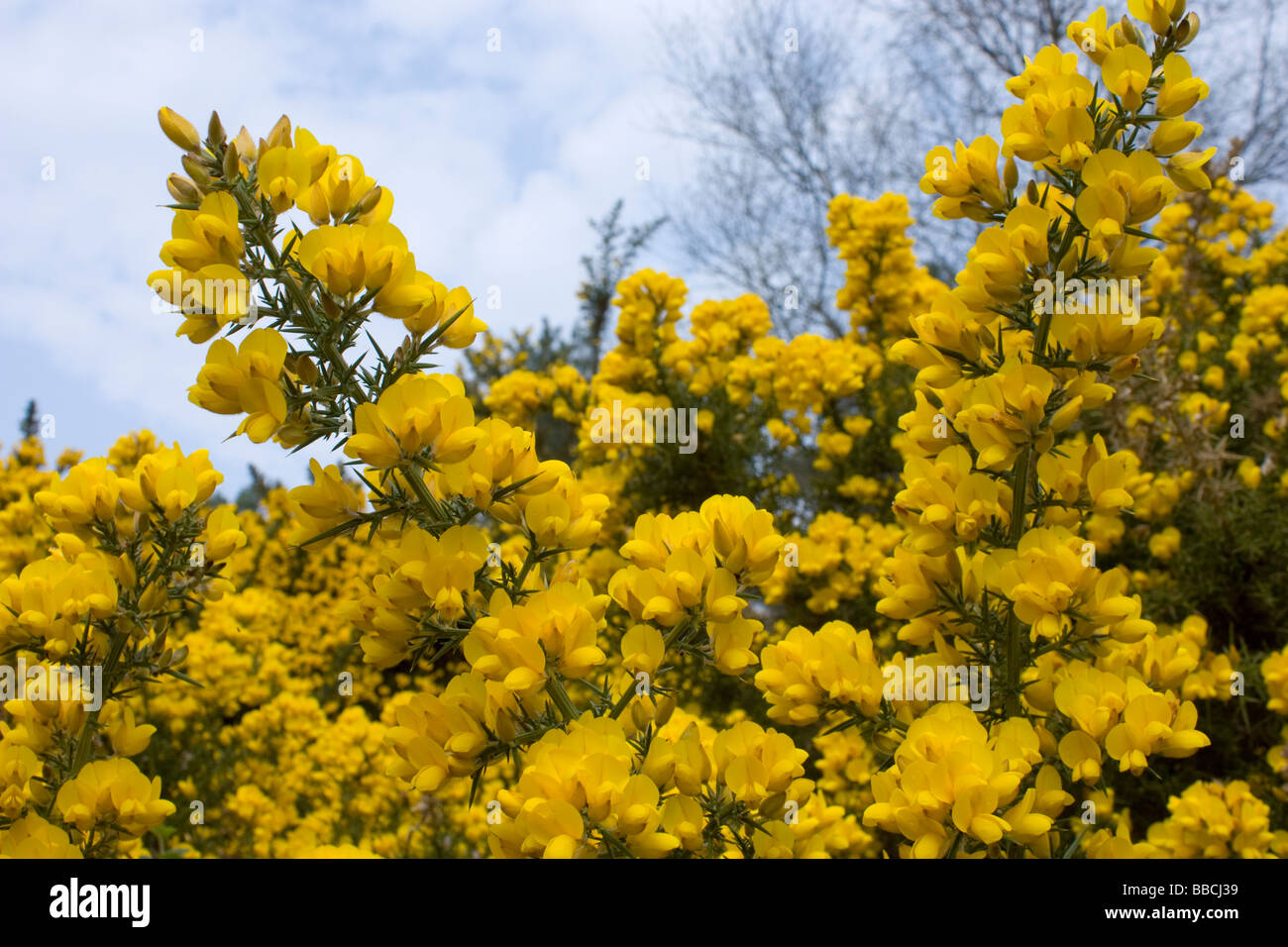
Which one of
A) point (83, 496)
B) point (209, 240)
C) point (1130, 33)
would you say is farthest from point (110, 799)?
point (1130, 33)

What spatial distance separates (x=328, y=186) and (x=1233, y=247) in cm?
605

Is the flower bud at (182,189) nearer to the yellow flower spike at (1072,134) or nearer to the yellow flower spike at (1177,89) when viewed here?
the yellow flower spike at (1072,134)

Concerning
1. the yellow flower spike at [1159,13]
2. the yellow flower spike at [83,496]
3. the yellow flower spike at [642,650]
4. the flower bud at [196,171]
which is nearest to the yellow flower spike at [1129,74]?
the yellow flower spike at [1159,13]

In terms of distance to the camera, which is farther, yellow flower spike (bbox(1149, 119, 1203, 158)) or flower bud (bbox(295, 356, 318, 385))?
yellow flower spike (bbox(1149, 119, 1203, 158))

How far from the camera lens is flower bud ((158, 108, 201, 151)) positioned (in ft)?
3.71

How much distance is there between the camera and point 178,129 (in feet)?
3.73

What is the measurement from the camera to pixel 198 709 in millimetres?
4250

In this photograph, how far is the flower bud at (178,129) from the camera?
113 cm

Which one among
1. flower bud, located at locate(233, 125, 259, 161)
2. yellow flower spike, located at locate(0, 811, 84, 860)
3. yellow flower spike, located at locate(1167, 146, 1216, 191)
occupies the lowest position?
yellow flower spike, located at locate(0, 811, 84, 860)

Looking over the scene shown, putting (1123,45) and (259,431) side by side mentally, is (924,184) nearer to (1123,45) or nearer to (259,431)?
(1123,45)

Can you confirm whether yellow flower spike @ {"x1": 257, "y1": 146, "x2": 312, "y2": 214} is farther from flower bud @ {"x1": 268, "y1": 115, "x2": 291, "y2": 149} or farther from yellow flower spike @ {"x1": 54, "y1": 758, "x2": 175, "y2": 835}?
yellow flower spike @ {"x1": 54, "y1": 758, "x2": 175, "y2": 835}

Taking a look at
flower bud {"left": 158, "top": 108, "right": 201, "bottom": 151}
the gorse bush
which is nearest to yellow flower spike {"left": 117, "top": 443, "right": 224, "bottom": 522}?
the gorse bush

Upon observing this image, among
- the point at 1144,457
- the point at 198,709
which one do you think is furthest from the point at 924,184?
the point at 198,709

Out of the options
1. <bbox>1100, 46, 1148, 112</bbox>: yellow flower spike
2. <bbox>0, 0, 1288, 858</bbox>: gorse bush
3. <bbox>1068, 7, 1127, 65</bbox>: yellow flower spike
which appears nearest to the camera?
<bbox>0, 0, 1288, 858</bbox>: gorse bush
